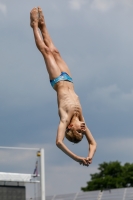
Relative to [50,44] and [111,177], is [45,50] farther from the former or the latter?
[111,177]

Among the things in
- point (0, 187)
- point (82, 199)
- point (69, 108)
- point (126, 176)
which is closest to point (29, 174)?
point (0, 187)

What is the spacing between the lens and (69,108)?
18766 mm

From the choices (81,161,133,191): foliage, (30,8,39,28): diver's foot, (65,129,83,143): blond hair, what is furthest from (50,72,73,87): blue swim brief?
(81,161,133,191): foliage

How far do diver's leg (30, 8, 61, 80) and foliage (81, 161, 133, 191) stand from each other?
65799 millimetres

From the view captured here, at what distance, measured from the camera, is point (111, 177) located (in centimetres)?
8725

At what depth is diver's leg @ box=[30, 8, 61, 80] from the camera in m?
19.7

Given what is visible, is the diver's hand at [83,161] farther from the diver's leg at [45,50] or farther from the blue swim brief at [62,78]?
the diver's leg at [45,50]

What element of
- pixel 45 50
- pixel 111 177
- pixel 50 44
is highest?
pixel 111 177

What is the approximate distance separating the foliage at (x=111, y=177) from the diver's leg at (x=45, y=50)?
65799mm

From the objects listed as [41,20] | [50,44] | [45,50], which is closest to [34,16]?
[41,20]

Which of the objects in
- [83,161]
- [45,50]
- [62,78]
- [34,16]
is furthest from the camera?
[34,16]

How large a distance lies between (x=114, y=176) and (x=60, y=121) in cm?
7184

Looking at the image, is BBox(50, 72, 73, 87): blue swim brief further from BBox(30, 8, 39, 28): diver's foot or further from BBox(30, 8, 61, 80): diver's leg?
BBox(30, 8, 39, 28): diver's foot

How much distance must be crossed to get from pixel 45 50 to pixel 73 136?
3418mm
